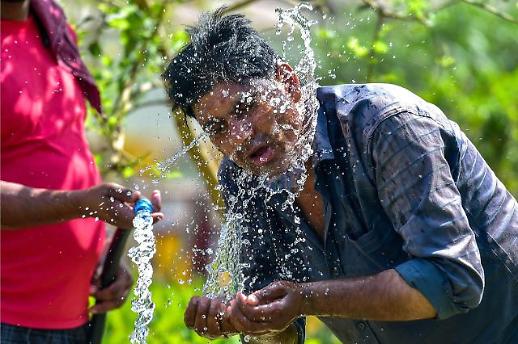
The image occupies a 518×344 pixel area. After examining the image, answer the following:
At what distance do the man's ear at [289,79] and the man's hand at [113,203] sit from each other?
1.88 ft

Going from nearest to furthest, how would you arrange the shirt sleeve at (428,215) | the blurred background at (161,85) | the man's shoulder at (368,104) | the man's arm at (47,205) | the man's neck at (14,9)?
the shirt sleeve at (428,215) → the man's shoulder at (368,104) → the man's arm at (47,205) → the man's neck at (14,9) → the blurred background at (161,85)

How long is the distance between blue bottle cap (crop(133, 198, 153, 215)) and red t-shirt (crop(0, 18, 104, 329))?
0.54 m

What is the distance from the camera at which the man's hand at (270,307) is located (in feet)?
8.68

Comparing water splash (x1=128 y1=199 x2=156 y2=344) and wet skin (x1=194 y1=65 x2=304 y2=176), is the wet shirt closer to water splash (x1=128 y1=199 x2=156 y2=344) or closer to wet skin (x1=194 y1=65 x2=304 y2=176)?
wet skin (x1=194 y1=65 x2=304 y2=176)

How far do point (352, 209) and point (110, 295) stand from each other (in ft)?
4.28

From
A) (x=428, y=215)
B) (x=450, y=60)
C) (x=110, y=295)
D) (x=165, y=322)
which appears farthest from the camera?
(x=165, y=322)

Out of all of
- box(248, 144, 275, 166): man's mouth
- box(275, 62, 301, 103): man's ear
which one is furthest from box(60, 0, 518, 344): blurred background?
box(248, 144, 275, 166): man's mouth

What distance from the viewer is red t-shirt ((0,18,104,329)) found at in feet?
11.7

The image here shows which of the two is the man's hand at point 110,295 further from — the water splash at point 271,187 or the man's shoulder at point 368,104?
the man's shoulder at point 368,104

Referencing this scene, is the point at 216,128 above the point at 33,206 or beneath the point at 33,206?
above

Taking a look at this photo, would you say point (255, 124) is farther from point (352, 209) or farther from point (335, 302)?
point (335, 302)

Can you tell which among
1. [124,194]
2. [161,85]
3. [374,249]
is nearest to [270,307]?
[374,249]

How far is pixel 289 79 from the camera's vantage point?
296cm

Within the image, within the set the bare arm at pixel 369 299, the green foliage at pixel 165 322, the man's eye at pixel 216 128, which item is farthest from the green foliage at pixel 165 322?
the bare arm at pixel 369 299
